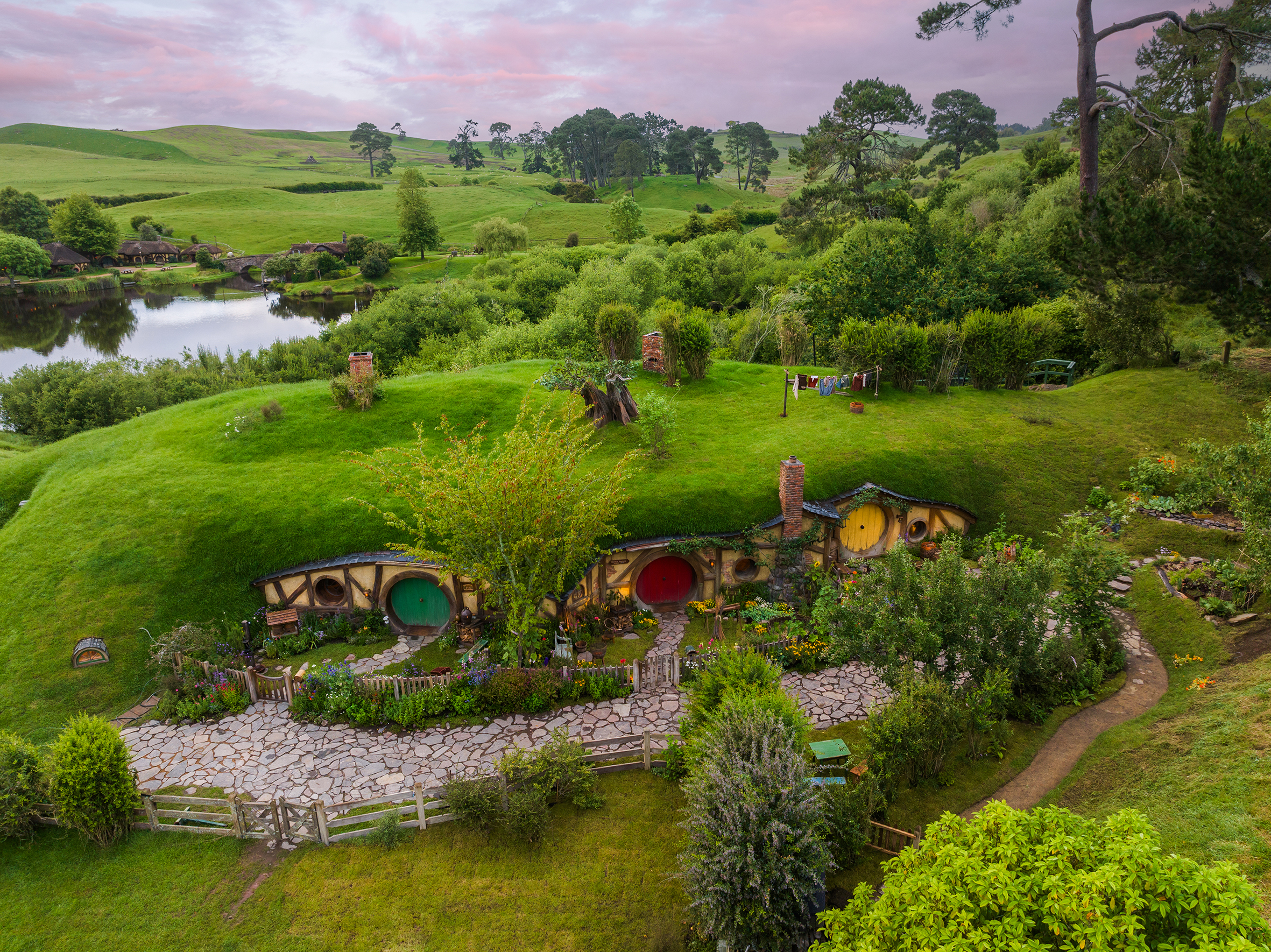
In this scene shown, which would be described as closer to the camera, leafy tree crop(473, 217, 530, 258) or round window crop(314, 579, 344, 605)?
round window crop(314, 579, 344, 605)

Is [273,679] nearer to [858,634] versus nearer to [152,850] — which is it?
[152,850]

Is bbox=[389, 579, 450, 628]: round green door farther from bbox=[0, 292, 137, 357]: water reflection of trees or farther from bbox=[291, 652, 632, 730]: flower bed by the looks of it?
bbox=[0, 292, 137, 357]: water reflection of trees

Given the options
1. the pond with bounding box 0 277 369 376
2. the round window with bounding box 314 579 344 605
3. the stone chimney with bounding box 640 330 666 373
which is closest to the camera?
the round window with bounding box 314 579 344 605

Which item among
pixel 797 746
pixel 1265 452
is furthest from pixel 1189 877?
pixel 1265 452

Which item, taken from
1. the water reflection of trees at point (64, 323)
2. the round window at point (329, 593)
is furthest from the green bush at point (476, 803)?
the water reflection of trees at point (64, 323)

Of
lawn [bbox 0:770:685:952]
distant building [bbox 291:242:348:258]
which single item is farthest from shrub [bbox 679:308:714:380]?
distant building [bbox 291:242:348:258]

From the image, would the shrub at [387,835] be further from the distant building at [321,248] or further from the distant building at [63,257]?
the distant building at [63,257]
